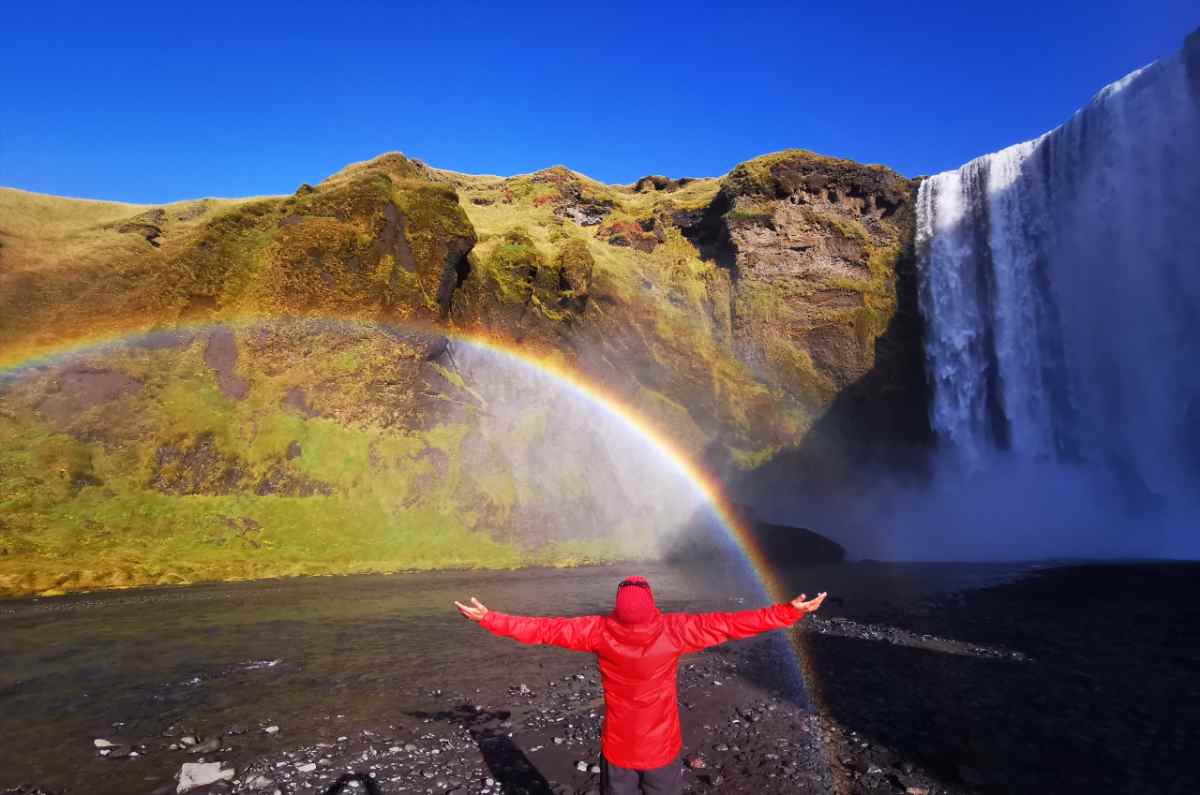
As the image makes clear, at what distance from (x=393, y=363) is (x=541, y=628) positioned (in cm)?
5059

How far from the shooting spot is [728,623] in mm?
6047

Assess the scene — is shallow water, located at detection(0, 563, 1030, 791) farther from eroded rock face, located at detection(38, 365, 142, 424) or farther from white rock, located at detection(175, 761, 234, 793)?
eroded rock face, located at detection(38, 365, 142, 424)

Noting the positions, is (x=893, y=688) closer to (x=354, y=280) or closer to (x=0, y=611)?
(x=0, y=611)

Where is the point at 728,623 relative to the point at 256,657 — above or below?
above

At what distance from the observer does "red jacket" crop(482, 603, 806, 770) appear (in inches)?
224

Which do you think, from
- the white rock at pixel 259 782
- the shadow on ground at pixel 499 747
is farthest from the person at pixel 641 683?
the white rock at pixel 259 782

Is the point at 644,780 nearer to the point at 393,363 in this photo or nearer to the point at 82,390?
the point at 82,390

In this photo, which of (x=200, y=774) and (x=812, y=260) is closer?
(x=200, y=774)

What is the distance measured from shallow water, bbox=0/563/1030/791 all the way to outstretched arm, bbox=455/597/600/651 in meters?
8.72

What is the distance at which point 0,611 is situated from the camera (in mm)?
23328

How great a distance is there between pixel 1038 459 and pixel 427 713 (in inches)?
2565

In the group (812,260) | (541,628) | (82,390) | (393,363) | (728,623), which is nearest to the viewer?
(728,623)

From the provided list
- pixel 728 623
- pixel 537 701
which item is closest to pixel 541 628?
pixel 728 623

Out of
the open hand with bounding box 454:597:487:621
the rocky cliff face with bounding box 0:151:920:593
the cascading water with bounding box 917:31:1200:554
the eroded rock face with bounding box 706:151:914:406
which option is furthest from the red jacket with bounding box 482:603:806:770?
the eroded rock face with bounding box 706:151:914:406
